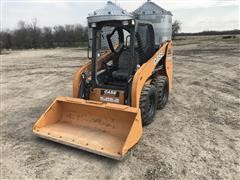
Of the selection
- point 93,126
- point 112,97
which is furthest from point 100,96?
point 93,126

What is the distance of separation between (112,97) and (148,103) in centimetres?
66

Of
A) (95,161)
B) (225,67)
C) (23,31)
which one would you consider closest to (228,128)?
(95,161)

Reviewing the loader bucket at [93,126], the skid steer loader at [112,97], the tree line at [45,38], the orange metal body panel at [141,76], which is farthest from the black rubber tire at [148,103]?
the tree line at [45,38]

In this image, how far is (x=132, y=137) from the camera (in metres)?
4.57

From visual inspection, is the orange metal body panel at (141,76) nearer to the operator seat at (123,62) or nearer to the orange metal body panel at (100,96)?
the orange metal body panel at (100,96)

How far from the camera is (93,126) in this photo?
5316mm

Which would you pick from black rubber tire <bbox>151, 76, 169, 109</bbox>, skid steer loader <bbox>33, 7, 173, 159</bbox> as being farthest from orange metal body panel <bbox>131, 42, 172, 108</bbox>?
black rubber tire <bbox>151, 76, 169, 109</bbox>

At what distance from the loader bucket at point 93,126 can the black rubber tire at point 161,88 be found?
5.21ft

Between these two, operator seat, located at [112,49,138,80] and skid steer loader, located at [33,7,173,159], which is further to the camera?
operator seat, located at [112,49,138,80]

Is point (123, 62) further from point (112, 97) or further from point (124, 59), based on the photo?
point (112, 97)

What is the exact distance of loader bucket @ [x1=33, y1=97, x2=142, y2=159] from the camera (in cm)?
462

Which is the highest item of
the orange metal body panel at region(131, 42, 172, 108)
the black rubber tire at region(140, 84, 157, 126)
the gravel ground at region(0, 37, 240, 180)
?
the orange metal body panel at region(131, 42, 172, 108)

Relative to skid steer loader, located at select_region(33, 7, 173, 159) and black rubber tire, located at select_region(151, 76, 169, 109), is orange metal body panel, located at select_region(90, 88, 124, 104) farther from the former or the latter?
black rubber tire, located at select_region(151, 76, 169, 109)

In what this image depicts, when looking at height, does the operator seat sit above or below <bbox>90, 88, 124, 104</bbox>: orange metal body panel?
above
